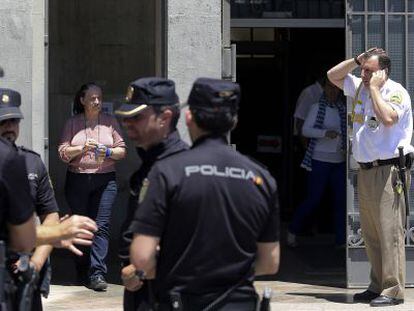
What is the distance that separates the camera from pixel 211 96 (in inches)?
188

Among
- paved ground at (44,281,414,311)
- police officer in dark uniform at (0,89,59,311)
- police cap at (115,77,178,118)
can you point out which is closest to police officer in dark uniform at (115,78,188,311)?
police cap at (115,77,178,118)

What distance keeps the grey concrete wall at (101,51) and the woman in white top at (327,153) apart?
183 centimetres

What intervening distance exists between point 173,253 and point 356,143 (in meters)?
4.36

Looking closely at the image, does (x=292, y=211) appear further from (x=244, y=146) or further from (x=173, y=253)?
(x=173, y=253)

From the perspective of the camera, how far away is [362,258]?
31.7ft

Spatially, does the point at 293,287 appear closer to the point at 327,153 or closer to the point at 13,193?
the point at 327,153

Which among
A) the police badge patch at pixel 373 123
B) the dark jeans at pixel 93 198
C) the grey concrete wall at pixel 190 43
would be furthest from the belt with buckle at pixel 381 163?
the dark jeans at pixel 93 198

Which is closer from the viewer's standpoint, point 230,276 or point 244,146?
point 230,276

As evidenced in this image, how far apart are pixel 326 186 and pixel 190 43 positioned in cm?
320

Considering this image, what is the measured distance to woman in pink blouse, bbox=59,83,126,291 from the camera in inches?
386

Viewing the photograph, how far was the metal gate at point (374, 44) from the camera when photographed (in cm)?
966

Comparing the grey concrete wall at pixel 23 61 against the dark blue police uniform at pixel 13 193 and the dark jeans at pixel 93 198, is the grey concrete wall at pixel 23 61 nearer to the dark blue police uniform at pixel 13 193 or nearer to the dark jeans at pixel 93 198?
the dark jeans at pixel 93 198

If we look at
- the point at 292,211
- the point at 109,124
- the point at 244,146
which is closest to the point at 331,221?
the point at 292,211

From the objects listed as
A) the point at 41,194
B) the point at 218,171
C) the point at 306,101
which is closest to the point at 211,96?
the point at 218,171
